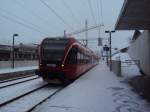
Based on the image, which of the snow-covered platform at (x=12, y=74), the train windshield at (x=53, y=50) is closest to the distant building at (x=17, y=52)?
the snow-covered platform at (x=12, y=74)

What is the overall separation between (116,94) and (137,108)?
3484 mm

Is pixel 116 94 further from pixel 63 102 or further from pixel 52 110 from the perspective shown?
pixel 52 110

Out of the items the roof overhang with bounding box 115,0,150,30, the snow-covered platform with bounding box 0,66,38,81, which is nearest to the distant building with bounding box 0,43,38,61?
the snow-covered platform with bounding box 0,66,38,81

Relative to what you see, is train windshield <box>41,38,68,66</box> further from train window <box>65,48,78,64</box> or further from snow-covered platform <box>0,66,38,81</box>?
snow-covered platform <box>0,66,38,81</box>

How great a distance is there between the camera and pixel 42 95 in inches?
547

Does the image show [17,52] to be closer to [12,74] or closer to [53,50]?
[12,74]

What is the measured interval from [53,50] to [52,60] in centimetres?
63

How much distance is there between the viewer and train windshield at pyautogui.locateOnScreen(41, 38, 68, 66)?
1759cm

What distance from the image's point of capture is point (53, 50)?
17844 mm

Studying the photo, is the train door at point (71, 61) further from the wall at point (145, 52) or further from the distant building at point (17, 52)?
the distant building at point (17, 52)

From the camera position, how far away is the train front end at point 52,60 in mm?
17375

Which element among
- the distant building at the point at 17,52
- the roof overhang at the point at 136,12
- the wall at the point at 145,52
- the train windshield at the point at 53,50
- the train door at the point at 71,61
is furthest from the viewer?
the distant building at the point at 17,52

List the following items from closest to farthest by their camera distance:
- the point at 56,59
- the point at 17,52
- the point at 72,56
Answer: the point at 56,59
the point at 72,56
the point at 17,52

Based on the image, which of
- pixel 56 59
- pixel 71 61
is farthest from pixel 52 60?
Result: pixel 71 61
